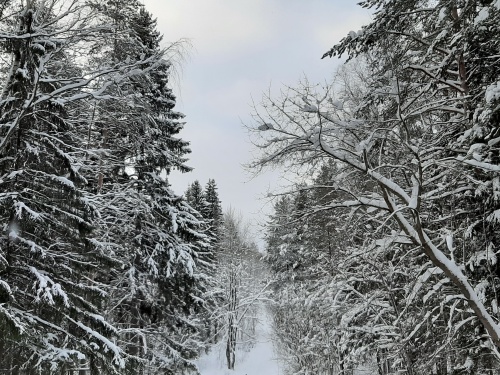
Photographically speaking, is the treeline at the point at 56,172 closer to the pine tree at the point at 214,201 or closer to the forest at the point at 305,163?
the forest at the point at 305,163

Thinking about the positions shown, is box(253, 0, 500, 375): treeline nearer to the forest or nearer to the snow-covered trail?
the forest

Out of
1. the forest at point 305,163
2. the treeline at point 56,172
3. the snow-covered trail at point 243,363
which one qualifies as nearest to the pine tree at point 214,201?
the snow-covered trail at point 243,363

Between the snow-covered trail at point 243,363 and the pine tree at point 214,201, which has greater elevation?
the pine tree at point 214,201

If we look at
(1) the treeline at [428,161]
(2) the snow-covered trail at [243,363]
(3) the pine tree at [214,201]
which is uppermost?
(3) the pine tree at [214,201]

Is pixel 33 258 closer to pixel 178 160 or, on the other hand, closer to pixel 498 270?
pixel 498 270

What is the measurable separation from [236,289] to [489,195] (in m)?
27.5

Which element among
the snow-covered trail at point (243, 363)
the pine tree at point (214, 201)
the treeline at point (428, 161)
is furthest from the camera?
the pine tree at point (214, 201)

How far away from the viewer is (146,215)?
12953 mm

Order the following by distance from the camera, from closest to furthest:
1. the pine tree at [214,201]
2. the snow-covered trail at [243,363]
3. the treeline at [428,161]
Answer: the treeline at [428,161]
the snow-covered trail at [243,363]
the pine tree at [214,201]

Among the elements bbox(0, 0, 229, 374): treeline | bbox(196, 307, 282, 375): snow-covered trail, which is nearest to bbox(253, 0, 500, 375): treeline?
bbox(0, 0, 229, 374): treeline

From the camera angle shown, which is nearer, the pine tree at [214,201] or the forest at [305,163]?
the forest at [305,163]

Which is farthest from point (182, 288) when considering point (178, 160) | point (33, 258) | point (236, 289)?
Result: point (236, 289)

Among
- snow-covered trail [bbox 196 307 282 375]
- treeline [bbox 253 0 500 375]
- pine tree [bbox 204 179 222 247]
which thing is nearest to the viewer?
treeline [bbox 253 0 500 375]

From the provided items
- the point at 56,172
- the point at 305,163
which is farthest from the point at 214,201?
the point at 305,163
